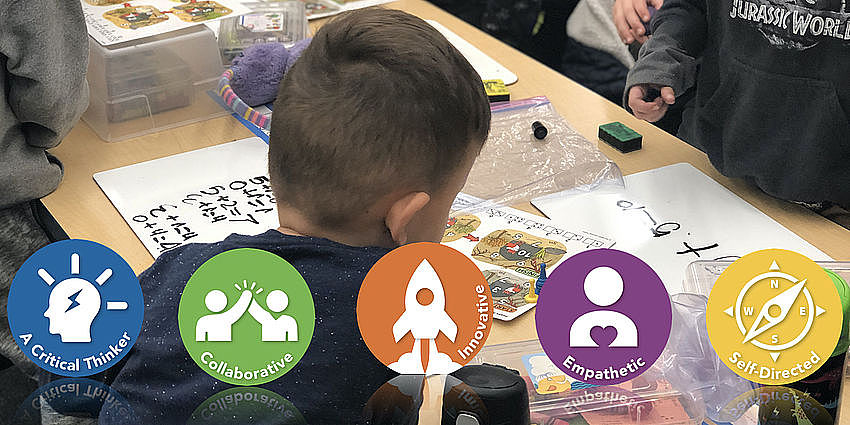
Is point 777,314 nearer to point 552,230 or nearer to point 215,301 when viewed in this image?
point 215,301

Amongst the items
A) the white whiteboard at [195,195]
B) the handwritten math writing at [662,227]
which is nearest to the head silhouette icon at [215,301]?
the white whiteboard at [195,195]

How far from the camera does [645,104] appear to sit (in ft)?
3.56

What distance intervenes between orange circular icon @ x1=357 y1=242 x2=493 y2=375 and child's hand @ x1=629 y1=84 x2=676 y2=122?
24.4 inches

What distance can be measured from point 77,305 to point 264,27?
848mm

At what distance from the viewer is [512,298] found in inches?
32.0

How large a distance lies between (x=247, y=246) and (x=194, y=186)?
444mm

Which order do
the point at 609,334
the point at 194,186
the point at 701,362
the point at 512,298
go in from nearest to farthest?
the point at 609,334
the point at 701,362
the point at 512,298
the point at 194,186

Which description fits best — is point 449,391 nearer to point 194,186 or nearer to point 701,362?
point 701,362

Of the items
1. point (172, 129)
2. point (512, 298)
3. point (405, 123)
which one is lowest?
point (172, 129)

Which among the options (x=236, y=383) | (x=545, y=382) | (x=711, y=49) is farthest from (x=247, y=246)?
(x=711, y=49)

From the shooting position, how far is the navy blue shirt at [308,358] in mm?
573

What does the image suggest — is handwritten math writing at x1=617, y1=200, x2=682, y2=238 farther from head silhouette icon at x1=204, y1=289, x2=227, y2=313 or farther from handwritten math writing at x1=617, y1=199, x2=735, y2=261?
head silhouette icon at x1=204, y1=289, x2=227, y2=313

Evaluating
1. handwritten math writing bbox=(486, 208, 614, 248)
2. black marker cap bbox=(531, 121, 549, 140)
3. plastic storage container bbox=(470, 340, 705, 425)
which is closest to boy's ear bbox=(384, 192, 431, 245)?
plastic storage container bbox=(470, 340, 705, 425)

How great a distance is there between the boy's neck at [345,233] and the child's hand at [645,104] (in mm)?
553
